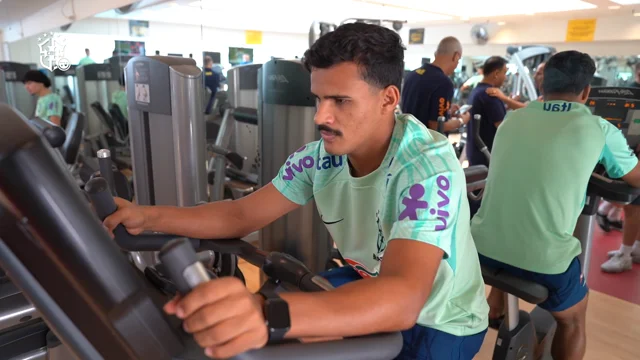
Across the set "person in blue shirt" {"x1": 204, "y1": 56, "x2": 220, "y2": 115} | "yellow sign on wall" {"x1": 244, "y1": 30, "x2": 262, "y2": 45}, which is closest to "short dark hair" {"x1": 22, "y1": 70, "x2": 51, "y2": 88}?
"person in blue shirt" {"x1": 204, "y1": 56, "x2": 220, "y2": 115}

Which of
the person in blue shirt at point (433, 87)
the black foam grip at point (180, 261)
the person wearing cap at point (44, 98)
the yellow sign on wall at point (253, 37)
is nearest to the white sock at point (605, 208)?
the person in blue shirt at point (433, 87)

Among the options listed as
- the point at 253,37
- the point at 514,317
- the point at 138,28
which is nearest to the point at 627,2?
the point at 138,28

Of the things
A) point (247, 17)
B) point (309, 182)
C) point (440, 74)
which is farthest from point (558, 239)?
point (247, 17)

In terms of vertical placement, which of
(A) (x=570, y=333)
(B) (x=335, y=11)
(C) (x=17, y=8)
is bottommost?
(A) (x=570, y=333)

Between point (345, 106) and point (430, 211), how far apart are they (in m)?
0.32

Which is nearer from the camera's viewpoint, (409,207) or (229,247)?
(409,207)

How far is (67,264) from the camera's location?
543mm

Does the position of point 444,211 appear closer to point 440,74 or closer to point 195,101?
point 195,101

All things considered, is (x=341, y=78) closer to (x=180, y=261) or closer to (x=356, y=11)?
(x=180, y=261)

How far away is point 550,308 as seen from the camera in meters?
1.74

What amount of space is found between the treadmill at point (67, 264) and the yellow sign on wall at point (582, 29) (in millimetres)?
9878

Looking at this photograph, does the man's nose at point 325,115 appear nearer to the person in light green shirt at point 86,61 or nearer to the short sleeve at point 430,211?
the short sleeve at point 430,211

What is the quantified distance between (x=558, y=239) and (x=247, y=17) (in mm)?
9301

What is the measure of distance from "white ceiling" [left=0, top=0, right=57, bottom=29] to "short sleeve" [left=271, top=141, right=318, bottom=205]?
4774mm
